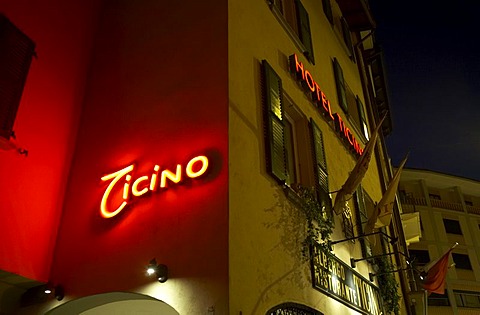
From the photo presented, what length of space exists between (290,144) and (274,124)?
4.95 ft

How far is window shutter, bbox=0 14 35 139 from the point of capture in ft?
20.8

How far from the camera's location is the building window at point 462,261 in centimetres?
3322

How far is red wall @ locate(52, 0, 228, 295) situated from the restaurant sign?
2222 millimetres

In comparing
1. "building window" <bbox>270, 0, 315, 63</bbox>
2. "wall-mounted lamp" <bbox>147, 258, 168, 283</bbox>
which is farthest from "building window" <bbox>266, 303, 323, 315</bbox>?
"building window" <bbox>270, 0, 315, 63</bbox>

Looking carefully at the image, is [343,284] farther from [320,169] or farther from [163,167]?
[163,167]

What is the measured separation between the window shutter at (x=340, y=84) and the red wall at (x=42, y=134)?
5.71m

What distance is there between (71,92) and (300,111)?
3771 mm

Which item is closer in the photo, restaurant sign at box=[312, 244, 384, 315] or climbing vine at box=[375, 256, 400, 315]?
restaurant sign at box=[312, 244, 384, 315]

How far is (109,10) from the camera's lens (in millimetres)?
8961

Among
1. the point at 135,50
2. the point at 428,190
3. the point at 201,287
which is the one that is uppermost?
the point at 428,190

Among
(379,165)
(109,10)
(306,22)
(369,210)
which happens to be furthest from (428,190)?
(109,10)

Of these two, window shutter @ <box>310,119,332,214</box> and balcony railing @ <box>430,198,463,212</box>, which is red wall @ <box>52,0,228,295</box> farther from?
balcony railing @ <box>430,198,463,212</box>

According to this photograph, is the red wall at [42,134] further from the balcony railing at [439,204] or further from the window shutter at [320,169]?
the balcony railing at [439,204]

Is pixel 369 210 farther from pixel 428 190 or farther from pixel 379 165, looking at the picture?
pixel 428 190
